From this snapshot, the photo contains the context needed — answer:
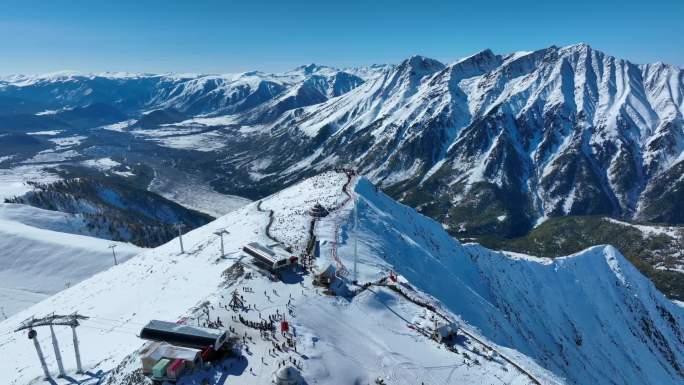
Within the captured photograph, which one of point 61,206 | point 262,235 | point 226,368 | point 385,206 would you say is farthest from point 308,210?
point 61,206

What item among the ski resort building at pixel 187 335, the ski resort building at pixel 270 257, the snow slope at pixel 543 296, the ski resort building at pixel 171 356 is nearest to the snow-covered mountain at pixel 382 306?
the snow slope at pixel 543 296

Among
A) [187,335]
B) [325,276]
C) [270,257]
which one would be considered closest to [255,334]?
[187,335]

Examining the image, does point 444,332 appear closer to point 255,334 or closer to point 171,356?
point 255,334

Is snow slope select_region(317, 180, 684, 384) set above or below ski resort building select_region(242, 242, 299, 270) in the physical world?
below

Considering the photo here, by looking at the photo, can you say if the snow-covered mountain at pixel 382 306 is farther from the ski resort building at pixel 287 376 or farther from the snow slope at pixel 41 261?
the snow slope at pixel 41 261

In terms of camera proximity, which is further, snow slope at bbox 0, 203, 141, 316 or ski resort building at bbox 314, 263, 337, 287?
snow slope at bbox 0, 203, 141, 316

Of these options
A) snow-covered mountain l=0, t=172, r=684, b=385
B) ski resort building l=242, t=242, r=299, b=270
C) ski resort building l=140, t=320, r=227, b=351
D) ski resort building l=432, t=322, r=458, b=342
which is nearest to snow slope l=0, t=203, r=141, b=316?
snow-covered mountain l=0, t=172, r=684, b=385

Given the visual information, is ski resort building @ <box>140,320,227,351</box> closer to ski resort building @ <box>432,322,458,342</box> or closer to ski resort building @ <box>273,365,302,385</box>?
ski resort building @ <box>273,365,302,385</box>

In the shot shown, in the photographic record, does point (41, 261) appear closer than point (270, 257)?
No
